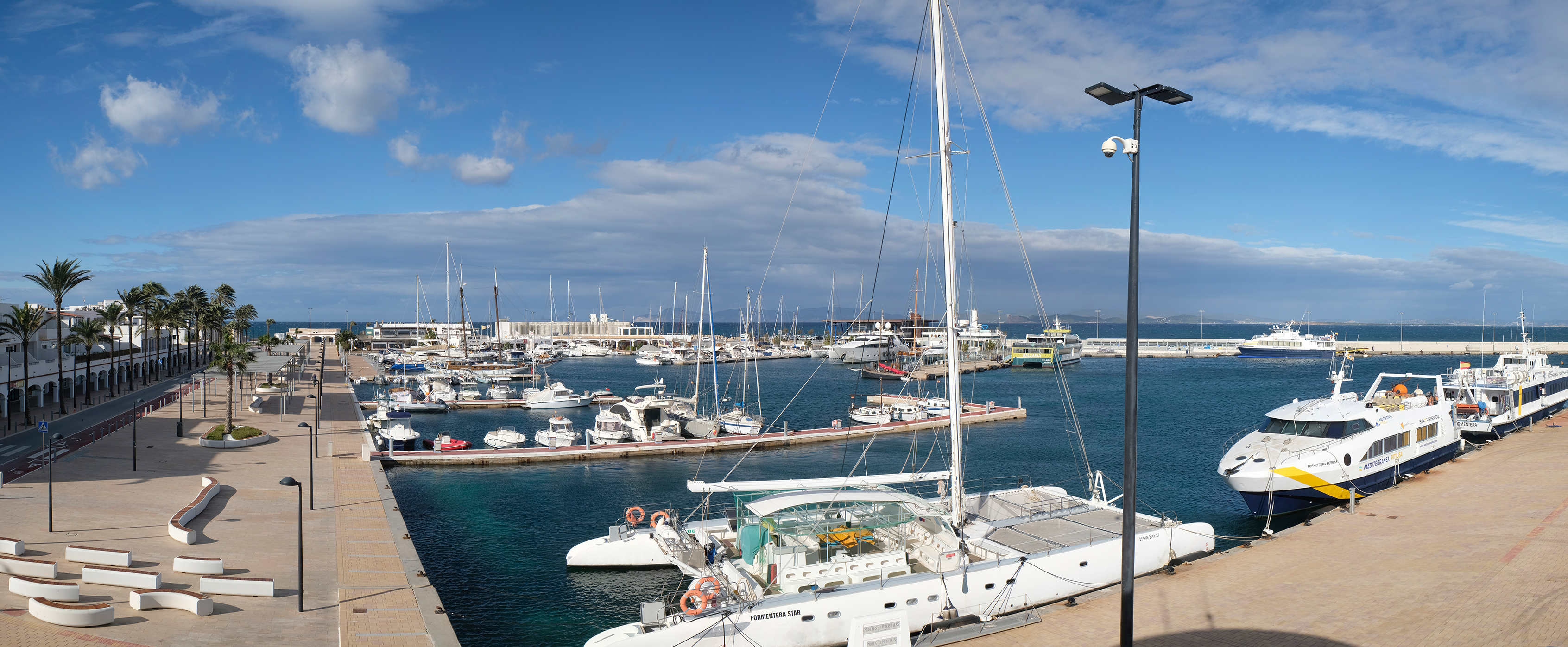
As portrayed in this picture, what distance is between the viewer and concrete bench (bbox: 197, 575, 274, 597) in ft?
58.7

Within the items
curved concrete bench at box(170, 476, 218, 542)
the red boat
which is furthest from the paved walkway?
the red boat

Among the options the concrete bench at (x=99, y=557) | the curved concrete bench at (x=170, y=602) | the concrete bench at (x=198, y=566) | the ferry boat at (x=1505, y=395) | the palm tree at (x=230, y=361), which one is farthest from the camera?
the ferry boat at (x=1505, y=395)

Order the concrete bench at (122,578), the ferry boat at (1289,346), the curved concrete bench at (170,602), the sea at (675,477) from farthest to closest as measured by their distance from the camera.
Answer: the ferry boat at (1289,346) → the sea at (675,477) → the concrete bench at (122,578) → the curved concrete bench at (170,602)

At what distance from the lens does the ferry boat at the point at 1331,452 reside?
1084 inches

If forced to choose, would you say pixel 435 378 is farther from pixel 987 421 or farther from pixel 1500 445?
pixel 1500 445

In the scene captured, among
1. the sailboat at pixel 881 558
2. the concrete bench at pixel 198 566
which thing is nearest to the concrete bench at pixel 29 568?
the concrete bench at pixel 198 566

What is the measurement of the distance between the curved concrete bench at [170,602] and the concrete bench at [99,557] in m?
2.88

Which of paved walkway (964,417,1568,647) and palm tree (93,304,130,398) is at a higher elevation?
palm tree (93,304,130,398)

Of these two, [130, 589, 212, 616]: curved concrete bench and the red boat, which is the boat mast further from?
the red boat

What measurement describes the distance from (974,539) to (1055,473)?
21.7 meters

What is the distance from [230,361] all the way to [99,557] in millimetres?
27926

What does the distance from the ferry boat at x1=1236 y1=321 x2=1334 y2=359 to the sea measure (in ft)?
235

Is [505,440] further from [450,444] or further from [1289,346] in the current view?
[1289,346]

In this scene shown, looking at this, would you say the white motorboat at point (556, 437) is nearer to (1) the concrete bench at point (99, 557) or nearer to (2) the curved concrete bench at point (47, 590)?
(1) the concrete bench at point (99, 557)
